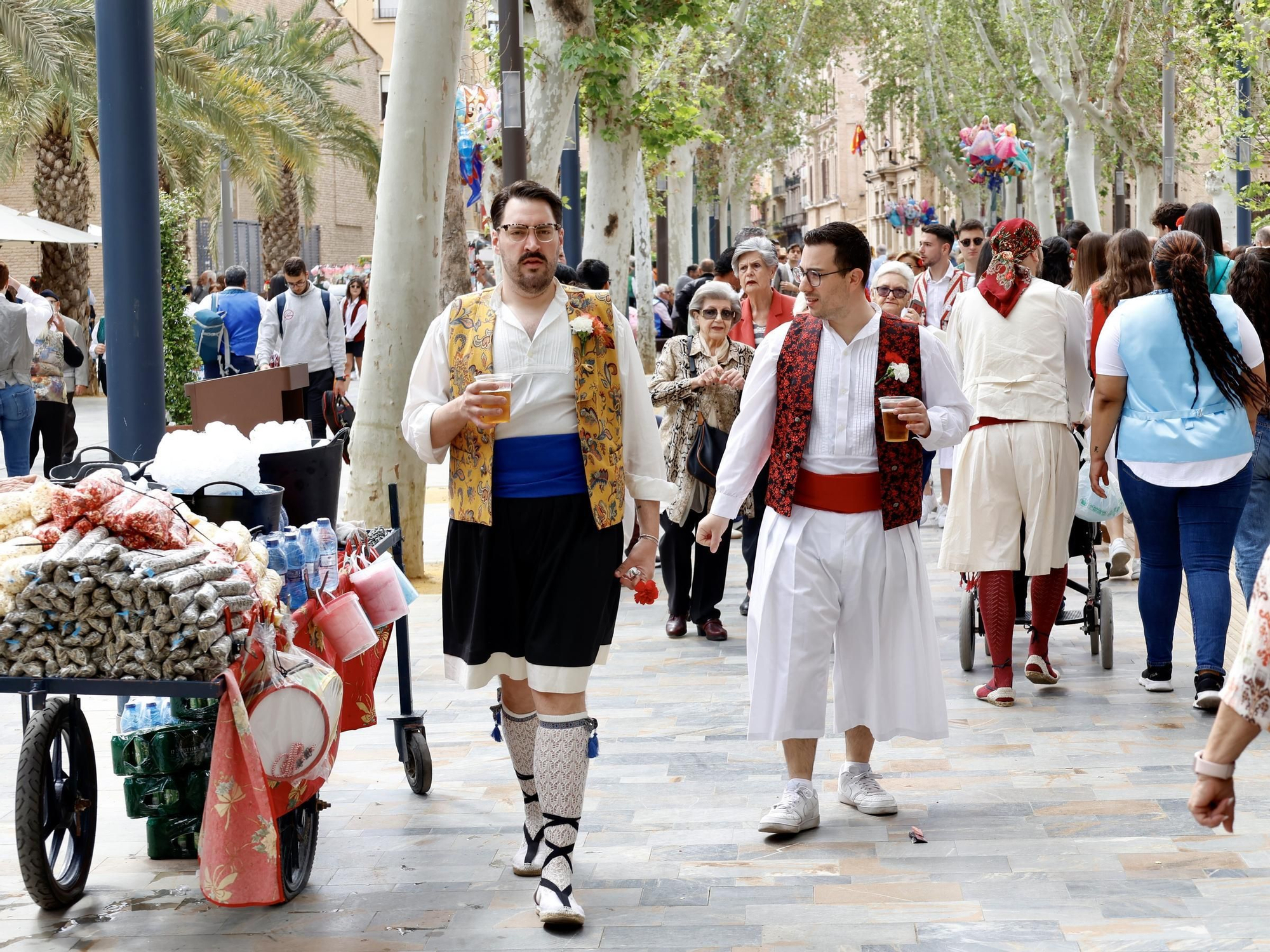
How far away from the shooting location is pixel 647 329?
974 inches

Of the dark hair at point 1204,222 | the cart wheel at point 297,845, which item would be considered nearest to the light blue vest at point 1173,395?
the dark hair at point 1204,222

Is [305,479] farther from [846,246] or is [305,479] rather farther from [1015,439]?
[1015,439]

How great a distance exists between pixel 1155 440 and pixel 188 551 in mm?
4093

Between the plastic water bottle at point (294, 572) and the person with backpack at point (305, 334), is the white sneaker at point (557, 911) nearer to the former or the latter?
the plastic water bottle at point (294, 572)

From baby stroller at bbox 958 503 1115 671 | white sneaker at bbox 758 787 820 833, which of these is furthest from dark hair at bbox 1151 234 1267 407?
white sneaker at bbox 758 787 820 833

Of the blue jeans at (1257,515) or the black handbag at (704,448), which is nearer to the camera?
the blue jeans at (1257,515)

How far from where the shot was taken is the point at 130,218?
6617 mm

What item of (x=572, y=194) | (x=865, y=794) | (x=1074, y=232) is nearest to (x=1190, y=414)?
(x=865, y=794)

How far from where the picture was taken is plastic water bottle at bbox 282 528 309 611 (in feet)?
15.4

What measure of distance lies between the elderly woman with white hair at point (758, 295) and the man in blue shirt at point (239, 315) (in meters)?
9.52

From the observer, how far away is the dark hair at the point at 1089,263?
9.43 meters

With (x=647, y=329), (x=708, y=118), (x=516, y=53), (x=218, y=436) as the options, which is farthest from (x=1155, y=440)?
(x=708, y=118)

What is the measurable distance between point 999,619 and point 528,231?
326cm

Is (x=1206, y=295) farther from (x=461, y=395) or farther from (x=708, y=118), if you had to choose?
(x=708, y=118)
